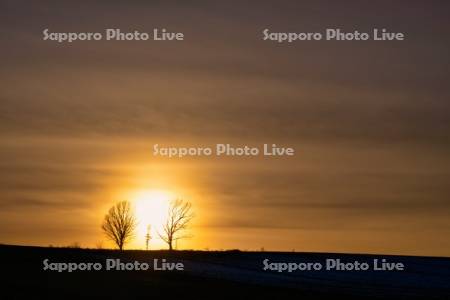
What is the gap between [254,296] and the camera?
50.0 meters

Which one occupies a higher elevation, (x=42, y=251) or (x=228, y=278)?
(x=42, y=251)

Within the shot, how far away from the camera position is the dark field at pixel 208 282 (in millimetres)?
50125

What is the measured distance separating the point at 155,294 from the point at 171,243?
86077mm

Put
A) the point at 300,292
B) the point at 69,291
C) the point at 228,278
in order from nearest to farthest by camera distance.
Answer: the point at 69,291, the point at 300,292, the point at 228,278

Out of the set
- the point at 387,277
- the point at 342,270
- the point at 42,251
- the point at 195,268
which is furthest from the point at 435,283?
the point at 42,251

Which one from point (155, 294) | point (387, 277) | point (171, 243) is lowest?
point (155, 294)

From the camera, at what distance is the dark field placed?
Answer: 50.1 m

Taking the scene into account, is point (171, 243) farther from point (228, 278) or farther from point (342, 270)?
point (228, 278)

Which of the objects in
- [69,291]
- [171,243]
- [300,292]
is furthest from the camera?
[171,243]

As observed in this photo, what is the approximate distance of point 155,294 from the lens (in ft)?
162

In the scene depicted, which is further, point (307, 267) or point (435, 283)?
point (307, 267)

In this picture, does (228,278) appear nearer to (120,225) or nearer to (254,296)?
(254,296)

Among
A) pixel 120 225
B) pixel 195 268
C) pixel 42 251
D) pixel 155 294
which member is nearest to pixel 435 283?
pixel 195 268

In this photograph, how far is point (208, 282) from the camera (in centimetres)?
5884
